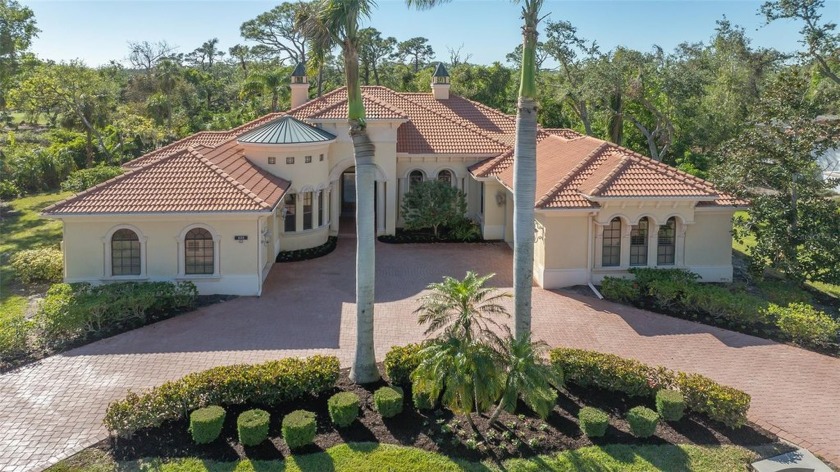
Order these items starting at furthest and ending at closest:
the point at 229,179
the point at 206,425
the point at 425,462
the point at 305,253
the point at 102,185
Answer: the point at 305,253 → the point at 229,179 → the point at 102,185 → the point at 206,425 → the point at 425,462

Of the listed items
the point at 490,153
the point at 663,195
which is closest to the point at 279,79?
the point at 490,153

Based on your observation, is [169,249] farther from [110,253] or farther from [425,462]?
[425,462]

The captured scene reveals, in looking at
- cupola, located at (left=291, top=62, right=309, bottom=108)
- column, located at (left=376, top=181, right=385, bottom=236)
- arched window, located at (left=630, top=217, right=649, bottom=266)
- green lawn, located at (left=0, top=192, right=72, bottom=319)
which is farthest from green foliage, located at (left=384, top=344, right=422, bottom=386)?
cupola, located at (left=291, top=62, right=309, bottom=108)

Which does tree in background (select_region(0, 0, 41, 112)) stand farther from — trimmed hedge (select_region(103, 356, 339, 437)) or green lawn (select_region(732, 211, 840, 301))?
green lawn (select_region(732, 211, 840, 301))

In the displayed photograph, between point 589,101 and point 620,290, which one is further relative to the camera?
point 589,101

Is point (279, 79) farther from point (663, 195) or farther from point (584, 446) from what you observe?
point (584, 446)

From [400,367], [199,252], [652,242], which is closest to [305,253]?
[199,252]
